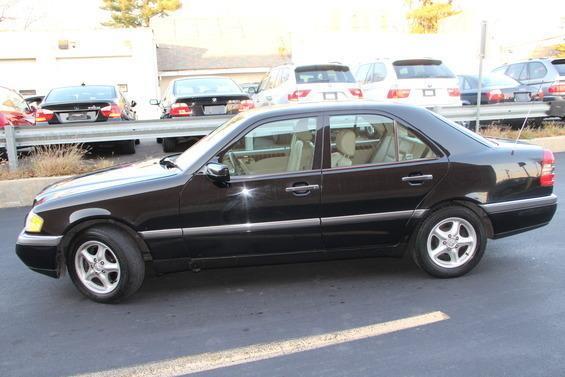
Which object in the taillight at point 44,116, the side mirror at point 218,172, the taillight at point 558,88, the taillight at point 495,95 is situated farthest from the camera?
the taillight at point 495,95

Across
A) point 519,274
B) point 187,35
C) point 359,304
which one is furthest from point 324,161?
point 187,35

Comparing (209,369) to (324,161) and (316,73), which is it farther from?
(316,73)

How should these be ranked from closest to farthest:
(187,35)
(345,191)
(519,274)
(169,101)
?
(345,191) < (519,274) < (169,101) < (187,35)

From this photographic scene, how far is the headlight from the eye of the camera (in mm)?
3947

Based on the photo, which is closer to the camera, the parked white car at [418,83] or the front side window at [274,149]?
the front side window at [274,149]

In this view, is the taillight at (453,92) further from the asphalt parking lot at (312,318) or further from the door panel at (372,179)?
the door panel at (372,179)

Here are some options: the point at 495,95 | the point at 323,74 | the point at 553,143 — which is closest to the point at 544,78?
the point at 495,95

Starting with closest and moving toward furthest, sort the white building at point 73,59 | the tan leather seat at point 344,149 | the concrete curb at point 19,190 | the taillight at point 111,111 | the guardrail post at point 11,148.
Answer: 1. the tan leather seat at point 344,149
2. the concrete curb at point 19,190
3. the guardrail post at point 11,148
4. the taillight at point 111,111
5. the white building at point 73,59

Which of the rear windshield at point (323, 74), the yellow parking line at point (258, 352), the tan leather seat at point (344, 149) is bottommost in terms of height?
the yellow parking line at point (258, 352)

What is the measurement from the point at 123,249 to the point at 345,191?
1.77m

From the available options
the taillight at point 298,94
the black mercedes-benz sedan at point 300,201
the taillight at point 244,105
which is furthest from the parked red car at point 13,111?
the black mercedes-benz sedan at point 300,201

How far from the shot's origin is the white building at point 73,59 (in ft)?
86.6

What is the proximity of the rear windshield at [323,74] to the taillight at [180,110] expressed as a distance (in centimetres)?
243

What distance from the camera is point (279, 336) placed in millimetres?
3461
